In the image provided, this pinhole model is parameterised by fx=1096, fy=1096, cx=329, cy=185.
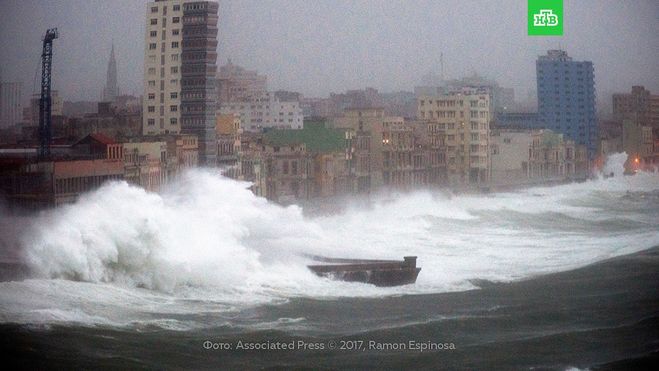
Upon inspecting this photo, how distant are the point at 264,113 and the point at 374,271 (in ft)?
16.7

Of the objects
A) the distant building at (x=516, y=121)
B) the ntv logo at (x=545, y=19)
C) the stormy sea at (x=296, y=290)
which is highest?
the ntv logo at (x=545, y=19)

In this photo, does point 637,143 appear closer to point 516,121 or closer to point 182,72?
point 516,121

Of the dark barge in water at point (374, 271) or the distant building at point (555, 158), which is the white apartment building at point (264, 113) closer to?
the distant building at point (555, 158)

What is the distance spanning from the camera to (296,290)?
754 centimetres

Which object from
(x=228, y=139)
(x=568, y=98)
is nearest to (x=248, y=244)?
(x=228, y=139)

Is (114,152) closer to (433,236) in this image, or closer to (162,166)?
(162,166)

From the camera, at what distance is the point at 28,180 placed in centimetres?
736

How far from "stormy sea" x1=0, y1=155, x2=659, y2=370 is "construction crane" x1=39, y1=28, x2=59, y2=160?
1.82 feet

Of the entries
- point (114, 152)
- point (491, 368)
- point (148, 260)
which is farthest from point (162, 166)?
point (491, 368)

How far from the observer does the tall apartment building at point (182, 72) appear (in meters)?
10.4

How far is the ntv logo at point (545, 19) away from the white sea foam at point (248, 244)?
6.07ft

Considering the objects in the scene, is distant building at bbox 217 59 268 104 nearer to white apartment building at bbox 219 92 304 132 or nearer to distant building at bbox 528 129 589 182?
white apartment building at bbox 219 92 304 132

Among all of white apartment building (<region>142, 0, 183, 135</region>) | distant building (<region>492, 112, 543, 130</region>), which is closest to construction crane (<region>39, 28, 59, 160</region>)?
white apartment building (<region>142, 0, 183, 135</region>)

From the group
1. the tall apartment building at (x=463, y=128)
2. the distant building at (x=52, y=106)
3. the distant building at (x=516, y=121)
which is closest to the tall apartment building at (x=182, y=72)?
the distant building at (x=52, y=106)
